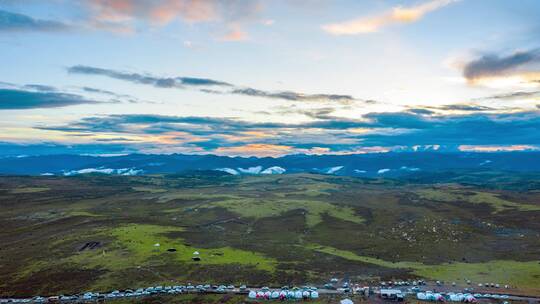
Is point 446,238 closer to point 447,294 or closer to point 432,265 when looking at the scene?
point 432,265

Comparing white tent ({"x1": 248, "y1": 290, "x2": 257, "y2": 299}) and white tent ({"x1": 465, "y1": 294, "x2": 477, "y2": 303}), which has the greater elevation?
A: white tent ({"x1": 465, "y1": 294, "x2": 477, "y2": 303})

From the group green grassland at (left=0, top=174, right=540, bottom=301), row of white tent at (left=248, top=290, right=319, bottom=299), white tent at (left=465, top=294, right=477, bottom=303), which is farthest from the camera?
green grassland at (left=0, top=174, right=540, bottom=301)

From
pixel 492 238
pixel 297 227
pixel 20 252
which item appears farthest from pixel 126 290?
pixel 492 238

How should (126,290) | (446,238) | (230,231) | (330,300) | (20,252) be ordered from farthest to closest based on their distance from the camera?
(230,231) < (446,238) < (20,252) < (126,290) < (330,300)

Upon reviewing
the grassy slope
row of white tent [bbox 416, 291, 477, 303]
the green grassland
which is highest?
row of white tent [bbox 416, 291, 477, 303]

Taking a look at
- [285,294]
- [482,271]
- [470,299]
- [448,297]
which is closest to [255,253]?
[285,294]

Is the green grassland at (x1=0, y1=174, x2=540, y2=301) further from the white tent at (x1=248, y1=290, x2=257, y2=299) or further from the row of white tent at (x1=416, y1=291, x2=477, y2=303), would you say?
the row of white tent at (x1=416, y1=291, x2=477, y2=303)

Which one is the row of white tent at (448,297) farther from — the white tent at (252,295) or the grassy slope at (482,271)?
the white tent at (252,295)

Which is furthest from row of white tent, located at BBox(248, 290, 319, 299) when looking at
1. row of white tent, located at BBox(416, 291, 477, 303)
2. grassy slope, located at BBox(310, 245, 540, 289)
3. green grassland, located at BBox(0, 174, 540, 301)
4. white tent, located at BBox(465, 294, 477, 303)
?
grassy slope, located at BBox(310, 245, 540, 289)

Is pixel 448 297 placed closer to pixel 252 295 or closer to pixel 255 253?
pixel 252 295
